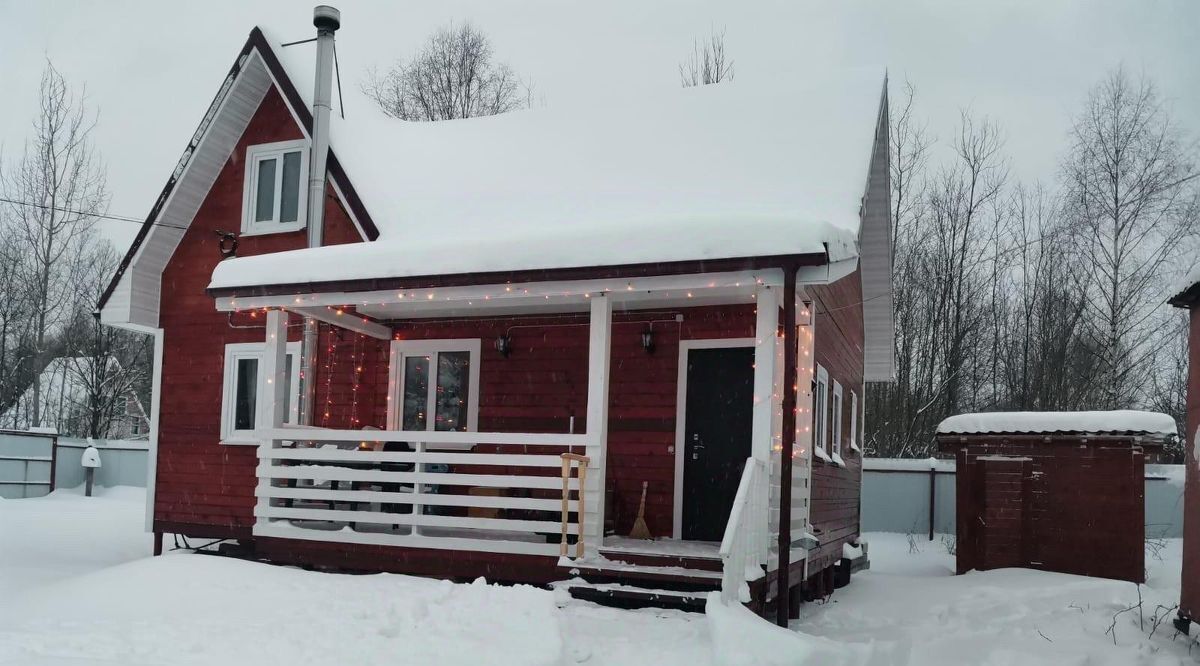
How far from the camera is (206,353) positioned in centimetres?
1241

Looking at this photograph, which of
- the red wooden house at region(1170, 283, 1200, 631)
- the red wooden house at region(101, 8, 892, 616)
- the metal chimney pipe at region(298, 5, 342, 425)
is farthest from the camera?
the metal chimney pipe at region(298, 5, 342, 425)

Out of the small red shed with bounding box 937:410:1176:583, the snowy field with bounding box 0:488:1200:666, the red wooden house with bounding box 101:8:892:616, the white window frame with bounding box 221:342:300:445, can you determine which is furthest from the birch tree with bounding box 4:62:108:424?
the small red shed with bounding box 937:410:1176:583

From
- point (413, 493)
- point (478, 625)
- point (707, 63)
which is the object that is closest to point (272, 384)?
point (413, 493)

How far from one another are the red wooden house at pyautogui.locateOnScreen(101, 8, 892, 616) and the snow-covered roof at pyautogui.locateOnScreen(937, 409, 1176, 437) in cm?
154

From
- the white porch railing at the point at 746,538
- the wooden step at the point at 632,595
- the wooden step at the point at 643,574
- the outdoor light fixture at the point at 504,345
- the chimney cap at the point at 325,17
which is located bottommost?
the wooden step at the point at 632,595

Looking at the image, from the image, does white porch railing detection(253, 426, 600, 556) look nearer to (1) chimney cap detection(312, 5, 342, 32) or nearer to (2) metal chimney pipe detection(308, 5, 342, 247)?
(2) metal chimney pipe detection(308, 5, 342, 247)

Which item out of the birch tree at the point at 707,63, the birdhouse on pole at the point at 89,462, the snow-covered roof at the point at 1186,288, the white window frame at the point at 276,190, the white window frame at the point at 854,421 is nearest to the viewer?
the snow-covered roof at the point at 1186,288

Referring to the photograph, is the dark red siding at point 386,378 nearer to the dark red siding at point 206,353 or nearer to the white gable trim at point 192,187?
the dark red siding at point 206,353

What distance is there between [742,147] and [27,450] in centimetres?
1723

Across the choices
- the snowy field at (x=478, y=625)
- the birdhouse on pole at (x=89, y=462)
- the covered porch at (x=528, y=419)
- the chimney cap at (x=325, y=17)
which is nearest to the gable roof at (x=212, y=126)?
the chimney cap at (x=325, y=17)

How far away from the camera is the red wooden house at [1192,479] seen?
797 centimetres

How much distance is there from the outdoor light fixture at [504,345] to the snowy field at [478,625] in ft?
10.5

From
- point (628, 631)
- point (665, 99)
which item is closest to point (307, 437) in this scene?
point (628, 631)

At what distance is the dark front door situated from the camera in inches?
408
